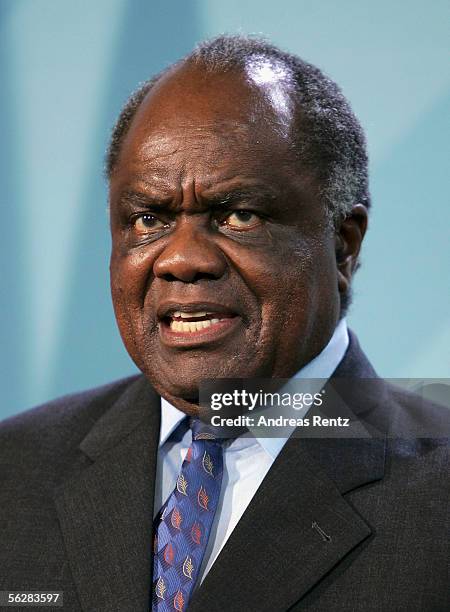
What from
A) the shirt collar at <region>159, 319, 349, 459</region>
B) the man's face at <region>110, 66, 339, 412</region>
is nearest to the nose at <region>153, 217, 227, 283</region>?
the man's face at <region>110, 66, 339, 412</region>

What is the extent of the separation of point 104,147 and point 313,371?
3.55 feet

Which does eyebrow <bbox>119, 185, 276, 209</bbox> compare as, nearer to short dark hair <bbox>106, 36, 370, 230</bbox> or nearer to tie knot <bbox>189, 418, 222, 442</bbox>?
short dark hair <bbox>106, 36, 370, 230</bbox>

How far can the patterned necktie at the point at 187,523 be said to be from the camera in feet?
5.57

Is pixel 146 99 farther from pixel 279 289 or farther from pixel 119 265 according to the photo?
pixel 279 289

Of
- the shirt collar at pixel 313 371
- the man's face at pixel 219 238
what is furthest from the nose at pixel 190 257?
the shirt collar at pixel 313 371

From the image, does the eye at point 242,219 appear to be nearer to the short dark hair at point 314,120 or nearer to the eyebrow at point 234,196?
the eyebrow at point 234,196

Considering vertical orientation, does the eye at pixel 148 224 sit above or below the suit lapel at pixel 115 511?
above

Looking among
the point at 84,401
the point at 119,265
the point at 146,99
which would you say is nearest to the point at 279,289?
the point at 119,265

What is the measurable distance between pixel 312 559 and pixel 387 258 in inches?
34.8

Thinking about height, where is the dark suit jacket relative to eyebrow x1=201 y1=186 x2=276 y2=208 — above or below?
below

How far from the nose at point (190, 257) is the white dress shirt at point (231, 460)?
273 millimetres

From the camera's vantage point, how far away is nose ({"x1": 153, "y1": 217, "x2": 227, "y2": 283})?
170 centimetres

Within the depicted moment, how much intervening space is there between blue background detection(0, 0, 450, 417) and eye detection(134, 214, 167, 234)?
26.3 inches

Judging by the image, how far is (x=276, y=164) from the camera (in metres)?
1.75
